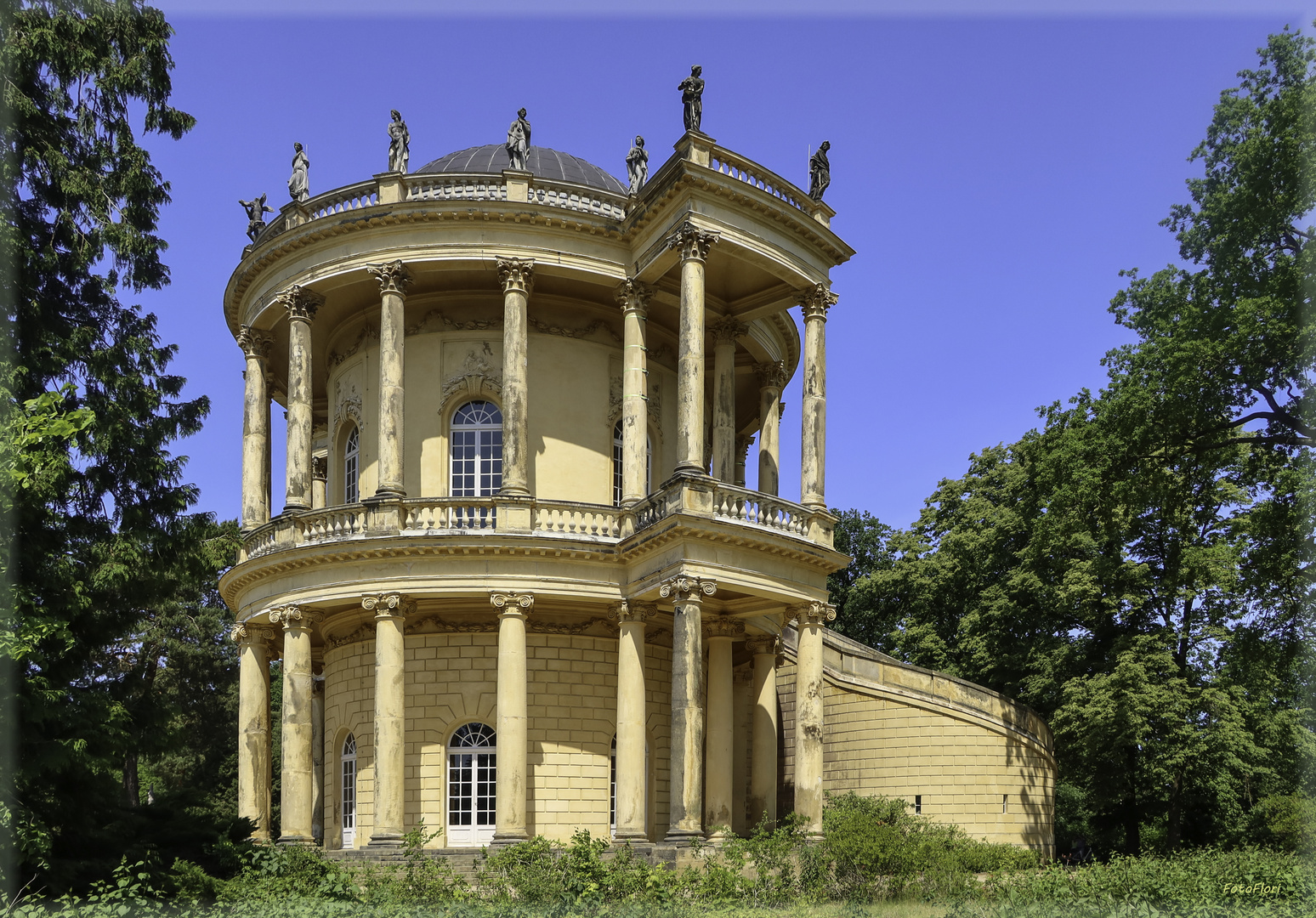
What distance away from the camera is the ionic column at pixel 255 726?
28000mm

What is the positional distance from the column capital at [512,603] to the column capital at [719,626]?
14.2 feet

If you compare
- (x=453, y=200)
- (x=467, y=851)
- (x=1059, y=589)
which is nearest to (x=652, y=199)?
(x=453, y=200)

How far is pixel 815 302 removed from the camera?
90.6ft

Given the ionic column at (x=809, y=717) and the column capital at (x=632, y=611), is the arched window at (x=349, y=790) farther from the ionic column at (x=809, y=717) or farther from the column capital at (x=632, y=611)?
the ionic column at (x=809, y=717)

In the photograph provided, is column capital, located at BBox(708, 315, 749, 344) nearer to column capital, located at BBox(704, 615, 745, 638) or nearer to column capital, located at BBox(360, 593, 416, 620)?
column capital, located at BBox(704, 615, 745, 638)

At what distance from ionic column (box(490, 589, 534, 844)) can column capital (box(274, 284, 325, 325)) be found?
8.34 metres

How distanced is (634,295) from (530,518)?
5758mm

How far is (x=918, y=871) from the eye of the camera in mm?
22766

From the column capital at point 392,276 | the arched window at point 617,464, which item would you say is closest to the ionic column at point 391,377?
the column capital at point 392,276

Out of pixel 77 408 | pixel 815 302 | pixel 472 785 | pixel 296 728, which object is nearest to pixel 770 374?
pixel 815 302

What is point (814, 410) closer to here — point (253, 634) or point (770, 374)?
point (770, 374)

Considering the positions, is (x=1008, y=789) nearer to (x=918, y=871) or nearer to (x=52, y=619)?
(x=918, y=871)

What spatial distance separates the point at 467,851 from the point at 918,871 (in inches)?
354

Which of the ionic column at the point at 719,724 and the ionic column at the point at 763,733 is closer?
the ionic column at the point at 719,724
